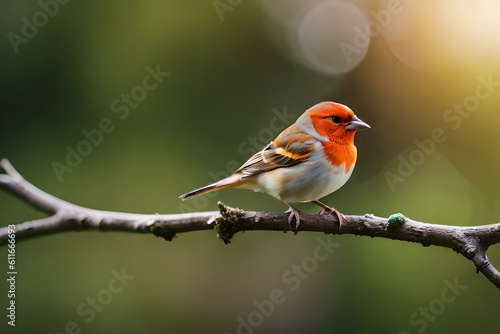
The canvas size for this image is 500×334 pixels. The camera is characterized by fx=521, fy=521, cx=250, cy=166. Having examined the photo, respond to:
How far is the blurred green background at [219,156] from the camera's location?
2.96 meters

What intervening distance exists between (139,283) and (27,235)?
53.6 inches

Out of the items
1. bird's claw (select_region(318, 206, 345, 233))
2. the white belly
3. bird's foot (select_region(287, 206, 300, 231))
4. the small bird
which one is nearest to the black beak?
the small bird

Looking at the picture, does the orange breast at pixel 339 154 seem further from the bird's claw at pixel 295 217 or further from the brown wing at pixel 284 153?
the bird's claw at pixel 295 217

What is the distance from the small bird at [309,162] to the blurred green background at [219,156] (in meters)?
1.00

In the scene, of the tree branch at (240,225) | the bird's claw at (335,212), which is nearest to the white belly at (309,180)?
the bird's claw at (335,212)

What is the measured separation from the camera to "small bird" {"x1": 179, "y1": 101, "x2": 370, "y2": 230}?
199cm

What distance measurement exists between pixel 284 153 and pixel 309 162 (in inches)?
6.3

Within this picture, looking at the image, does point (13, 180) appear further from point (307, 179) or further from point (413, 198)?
point (413, 198)

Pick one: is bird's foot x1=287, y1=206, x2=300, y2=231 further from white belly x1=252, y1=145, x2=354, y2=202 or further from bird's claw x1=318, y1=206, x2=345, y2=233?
white belly x1=252, y1=145, x2=354, y2=202

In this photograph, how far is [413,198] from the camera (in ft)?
9.82

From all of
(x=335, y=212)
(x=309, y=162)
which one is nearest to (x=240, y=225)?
(x=335, y=212)

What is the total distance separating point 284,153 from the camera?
215 cm

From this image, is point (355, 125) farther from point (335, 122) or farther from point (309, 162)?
point (309, 162)

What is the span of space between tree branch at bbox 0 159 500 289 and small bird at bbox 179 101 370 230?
0.56 feet
